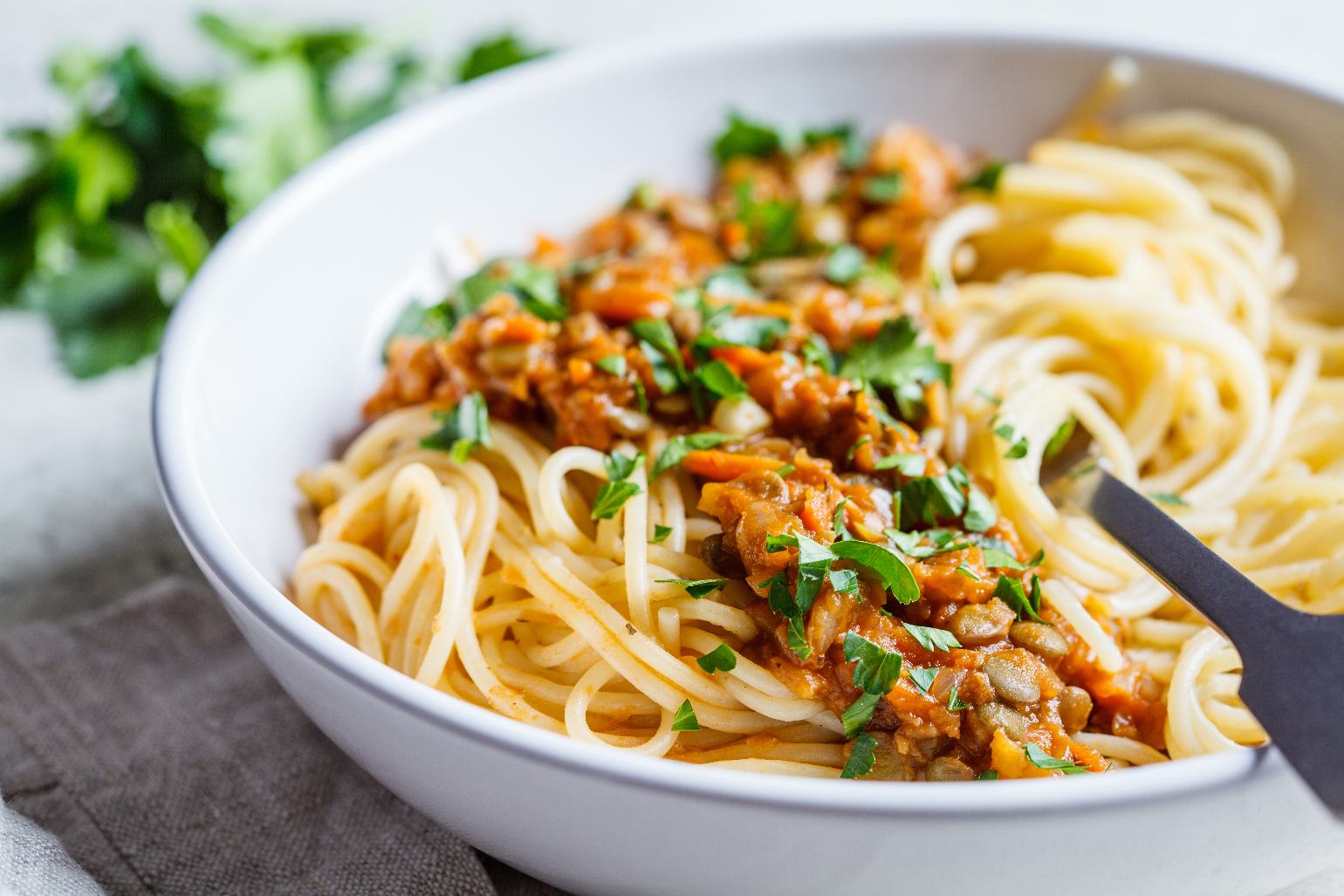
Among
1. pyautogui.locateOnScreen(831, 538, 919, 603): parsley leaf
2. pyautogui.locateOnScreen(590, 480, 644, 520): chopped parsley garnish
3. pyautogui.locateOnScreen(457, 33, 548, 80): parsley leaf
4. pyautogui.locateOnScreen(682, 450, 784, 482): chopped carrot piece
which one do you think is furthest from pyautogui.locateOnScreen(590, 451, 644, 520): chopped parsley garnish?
pyautogui.locateOnScreen(457, 33, 548, 80): parsley leaf

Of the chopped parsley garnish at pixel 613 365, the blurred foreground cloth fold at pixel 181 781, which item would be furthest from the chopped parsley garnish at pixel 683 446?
the blurred foreground cloth fold at pixel 181 781

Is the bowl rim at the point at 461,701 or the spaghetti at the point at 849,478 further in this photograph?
the spaghetti at the point at 849,478

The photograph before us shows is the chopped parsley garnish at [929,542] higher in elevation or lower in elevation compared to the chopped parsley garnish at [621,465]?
higher

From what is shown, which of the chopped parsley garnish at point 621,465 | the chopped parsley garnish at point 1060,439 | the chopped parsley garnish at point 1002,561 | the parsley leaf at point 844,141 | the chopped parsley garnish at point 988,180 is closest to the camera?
the chopped parsley garnish at point 1002,561

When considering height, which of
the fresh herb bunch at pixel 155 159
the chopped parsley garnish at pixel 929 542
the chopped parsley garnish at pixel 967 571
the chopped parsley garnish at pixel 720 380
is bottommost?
the fresh herb bunch at pixel 155 159

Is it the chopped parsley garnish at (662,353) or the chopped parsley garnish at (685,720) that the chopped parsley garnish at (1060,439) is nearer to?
the chopped parsley garnish at (662,353)

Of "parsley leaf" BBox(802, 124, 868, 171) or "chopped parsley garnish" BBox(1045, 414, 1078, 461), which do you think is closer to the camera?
"chopped parsley garnish" BBox(1045, 414, 1078, 461)

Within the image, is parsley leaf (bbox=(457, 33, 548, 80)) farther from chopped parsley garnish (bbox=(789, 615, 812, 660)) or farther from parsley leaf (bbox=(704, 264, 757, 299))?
chopped parsley garnish (bbox=(789, 615, 812, 660))
